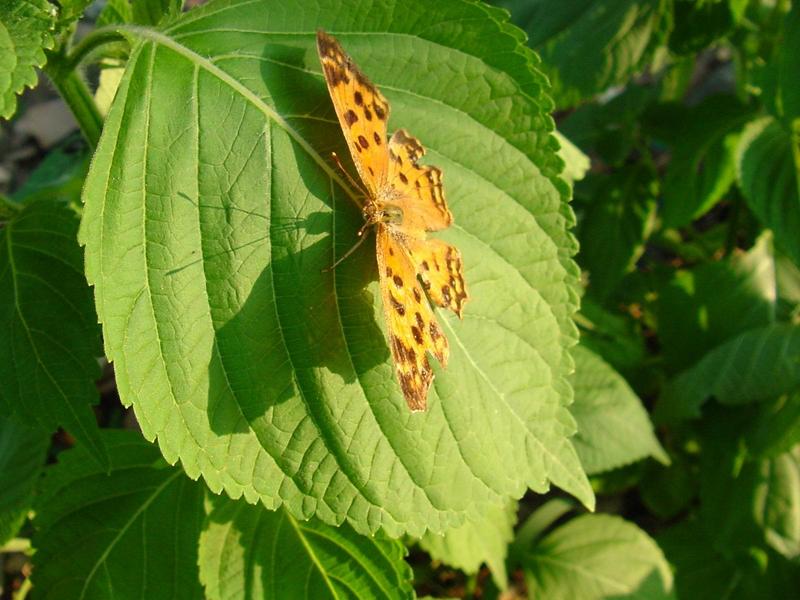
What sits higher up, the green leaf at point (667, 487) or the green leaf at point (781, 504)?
the green leaf at point (781, 504)

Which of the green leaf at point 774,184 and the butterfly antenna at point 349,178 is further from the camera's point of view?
the green leaf at point 774,184

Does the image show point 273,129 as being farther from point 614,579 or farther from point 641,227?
point 641,227

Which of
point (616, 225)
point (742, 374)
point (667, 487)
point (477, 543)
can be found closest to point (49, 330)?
point (477, 543)

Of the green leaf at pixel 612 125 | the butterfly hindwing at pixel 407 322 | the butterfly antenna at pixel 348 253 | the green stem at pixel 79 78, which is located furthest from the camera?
the green leaf at pixel 612 125

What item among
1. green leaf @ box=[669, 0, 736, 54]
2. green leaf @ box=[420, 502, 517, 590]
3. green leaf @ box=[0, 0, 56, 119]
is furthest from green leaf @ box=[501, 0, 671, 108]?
green leaf @ box=[0, 0, 56, 119]

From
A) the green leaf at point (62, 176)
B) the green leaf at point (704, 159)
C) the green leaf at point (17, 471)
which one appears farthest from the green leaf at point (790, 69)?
the green leaf at point (17, 471)

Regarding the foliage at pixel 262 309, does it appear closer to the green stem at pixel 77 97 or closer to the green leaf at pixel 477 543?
the green stem at pixel 77 97
